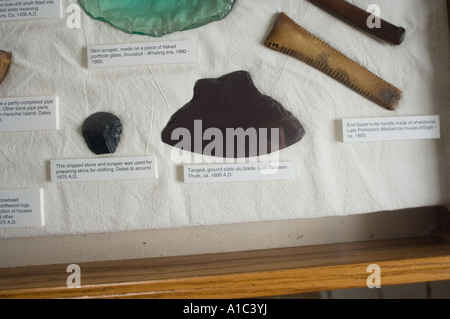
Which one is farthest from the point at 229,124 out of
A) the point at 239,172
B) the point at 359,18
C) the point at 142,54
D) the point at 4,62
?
the point at 4,62

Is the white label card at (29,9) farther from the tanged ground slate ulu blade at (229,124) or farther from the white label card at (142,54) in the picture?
the tanged ground slate ulu blade at (229,124)

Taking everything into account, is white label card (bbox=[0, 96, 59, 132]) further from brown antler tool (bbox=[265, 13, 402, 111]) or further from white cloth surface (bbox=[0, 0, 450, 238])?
brown antler tool (bbox=[265, 13, 402, 111])

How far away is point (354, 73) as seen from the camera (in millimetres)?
643

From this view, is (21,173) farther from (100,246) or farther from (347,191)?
(347,191)

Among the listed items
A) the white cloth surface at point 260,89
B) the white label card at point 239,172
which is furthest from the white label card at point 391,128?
the white label card at point 239,172

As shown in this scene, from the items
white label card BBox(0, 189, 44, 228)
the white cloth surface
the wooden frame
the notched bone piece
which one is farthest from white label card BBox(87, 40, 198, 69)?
the wooden frame

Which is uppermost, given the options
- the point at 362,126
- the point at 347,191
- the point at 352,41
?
the point at 352,41

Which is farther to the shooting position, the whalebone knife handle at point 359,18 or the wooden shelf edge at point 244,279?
the whalebone knife handle at point 359,18

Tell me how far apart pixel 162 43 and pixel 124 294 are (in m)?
0.42

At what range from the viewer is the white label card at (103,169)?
63 centimetres

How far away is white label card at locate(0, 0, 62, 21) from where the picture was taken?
0.64 metres

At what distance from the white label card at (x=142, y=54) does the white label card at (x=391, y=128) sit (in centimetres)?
30

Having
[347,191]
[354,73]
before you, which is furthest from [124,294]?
[354,73]

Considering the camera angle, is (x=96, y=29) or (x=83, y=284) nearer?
(x=83, y=284)
